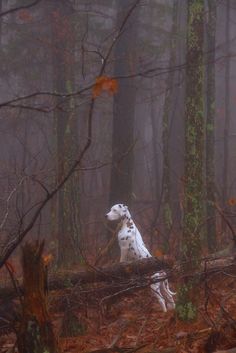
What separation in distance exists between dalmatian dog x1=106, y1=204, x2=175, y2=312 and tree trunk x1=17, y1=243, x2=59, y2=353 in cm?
312

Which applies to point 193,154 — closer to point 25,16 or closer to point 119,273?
point 119,273

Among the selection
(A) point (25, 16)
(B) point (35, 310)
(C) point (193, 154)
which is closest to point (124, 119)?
(A) point (25, 16)

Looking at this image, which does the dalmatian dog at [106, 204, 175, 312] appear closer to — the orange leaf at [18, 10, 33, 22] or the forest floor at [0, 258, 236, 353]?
the forest floor at [0, 258, 236, 353]

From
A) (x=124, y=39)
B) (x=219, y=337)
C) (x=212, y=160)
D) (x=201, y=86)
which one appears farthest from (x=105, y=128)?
(x=219, y=337)

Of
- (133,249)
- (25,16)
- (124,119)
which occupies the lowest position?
(133,249)

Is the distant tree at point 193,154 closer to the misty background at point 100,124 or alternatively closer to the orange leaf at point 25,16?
the misty background at point 100,124

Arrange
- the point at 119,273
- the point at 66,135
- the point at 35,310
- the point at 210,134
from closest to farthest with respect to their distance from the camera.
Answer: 1. the point at 35,310
2. the point at 119,273
3. the point at 66,135
4. the point at 210,134

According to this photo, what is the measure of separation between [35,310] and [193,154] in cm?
381

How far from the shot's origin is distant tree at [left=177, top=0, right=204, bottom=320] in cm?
784

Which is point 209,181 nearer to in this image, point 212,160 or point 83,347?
point 212,160

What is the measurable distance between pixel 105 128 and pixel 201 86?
19.2 metres

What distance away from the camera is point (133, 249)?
962cm

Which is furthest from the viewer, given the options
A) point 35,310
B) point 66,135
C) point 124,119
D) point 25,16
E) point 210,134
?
point 25,16

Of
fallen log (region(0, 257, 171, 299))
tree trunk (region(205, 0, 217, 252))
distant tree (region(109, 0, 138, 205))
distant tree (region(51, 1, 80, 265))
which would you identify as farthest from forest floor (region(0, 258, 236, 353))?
distant tree (region(109, 0, 138, 205))
